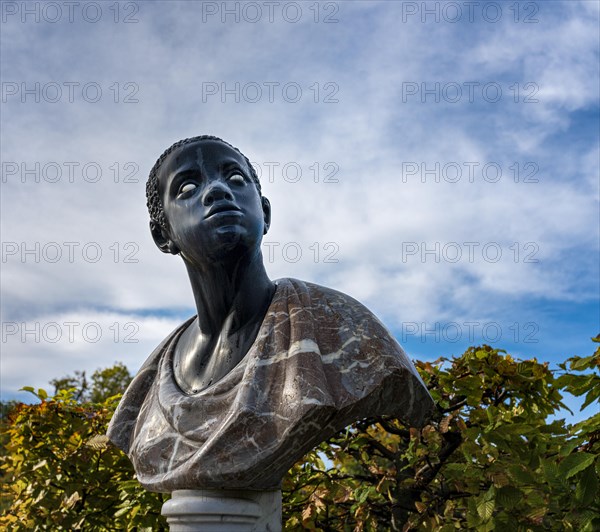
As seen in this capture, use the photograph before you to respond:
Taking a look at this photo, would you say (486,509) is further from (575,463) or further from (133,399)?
(133,399)

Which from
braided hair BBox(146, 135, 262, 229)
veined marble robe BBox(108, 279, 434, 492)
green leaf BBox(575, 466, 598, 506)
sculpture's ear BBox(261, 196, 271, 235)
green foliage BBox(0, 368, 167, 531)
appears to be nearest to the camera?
veined marble robe BBox(108, 279, 434, 492)

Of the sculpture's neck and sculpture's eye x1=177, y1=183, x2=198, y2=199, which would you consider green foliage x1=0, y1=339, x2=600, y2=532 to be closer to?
the sculpture's neck

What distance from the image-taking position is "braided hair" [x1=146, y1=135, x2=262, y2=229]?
2.96 m

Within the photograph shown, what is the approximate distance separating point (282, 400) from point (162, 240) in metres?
1.08

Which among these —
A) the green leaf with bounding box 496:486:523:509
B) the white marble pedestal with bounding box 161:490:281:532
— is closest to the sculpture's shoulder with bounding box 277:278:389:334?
the white marble pedestal with bounding box 161:490:281:532

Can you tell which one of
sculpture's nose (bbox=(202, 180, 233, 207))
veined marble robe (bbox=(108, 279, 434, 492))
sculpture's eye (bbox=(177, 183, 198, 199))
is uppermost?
sculpture's eye (bbox=(177, 183, 198, 199))

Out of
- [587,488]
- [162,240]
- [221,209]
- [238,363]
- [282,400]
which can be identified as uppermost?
[162,240]

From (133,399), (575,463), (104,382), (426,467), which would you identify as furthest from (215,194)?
(104,382)

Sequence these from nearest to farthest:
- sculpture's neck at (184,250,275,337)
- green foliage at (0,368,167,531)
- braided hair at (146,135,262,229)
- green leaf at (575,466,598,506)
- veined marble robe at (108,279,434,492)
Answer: veined marble robe at (108,279,434,492)
green leaf at (575,466,598,506)
sculpture's neck at (184,250,275,337)
braided hair at (146,135,262,229)
green foliage at (0,368,167,531)

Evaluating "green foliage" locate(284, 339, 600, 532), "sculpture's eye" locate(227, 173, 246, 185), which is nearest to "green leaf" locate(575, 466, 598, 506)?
"green foliage" locate(284, 339, 600, 532)

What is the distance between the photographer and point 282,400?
2.41 m

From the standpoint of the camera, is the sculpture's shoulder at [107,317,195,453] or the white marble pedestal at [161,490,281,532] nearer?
the white marble pedestal at [161,490,281,532]

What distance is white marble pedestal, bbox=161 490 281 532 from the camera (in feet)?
7.98

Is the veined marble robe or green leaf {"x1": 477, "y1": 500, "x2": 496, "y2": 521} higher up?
the veined marble robe
